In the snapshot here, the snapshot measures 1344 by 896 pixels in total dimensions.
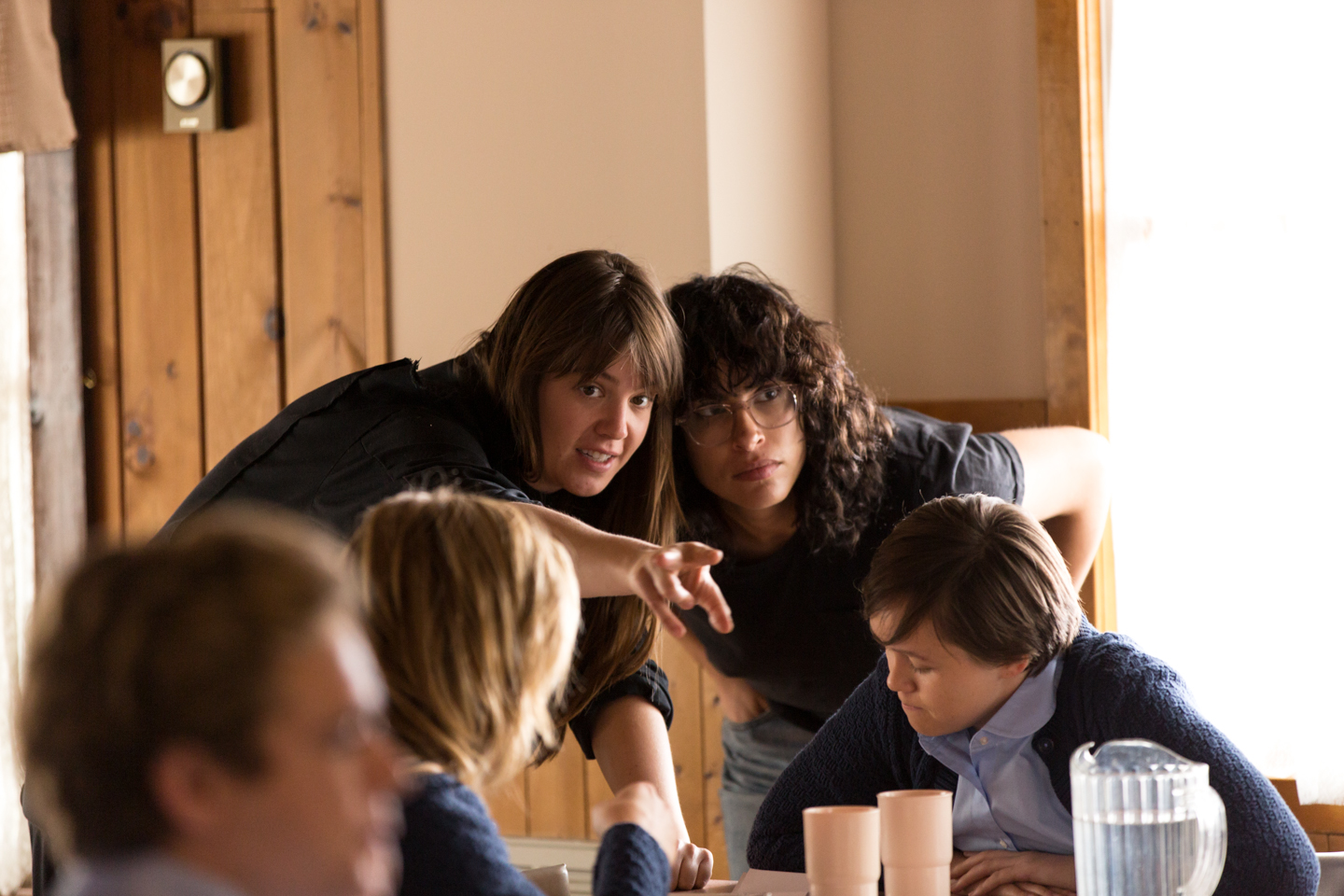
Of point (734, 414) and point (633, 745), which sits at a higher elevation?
point (734, 414)

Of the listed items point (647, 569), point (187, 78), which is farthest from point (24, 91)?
point (647, 569)

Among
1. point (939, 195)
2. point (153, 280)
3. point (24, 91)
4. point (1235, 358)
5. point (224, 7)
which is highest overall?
point (224, 7)

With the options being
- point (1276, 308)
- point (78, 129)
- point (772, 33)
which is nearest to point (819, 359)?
point (772, 33)

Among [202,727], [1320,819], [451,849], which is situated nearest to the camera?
[202,727]

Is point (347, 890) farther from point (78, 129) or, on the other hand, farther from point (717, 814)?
point (78, 129)

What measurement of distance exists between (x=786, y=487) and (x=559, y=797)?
0.99 metres

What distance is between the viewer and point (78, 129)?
104 inches

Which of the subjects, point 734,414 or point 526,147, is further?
point 526,147

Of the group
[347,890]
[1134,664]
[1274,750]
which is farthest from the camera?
[1274,750]

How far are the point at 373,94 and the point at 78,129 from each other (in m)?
0.63

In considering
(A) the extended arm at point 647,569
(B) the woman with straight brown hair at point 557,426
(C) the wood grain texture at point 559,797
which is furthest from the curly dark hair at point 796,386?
(C) the wood grain texture at point 559,797

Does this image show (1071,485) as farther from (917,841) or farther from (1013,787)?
(917,841)

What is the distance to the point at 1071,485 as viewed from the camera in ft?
7.47

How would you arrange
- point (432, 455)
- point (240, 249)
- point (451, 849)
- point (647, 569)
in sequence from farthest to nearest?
point (240, 249) < point (432, 455) < point (647, 569) < point (451, 849)
